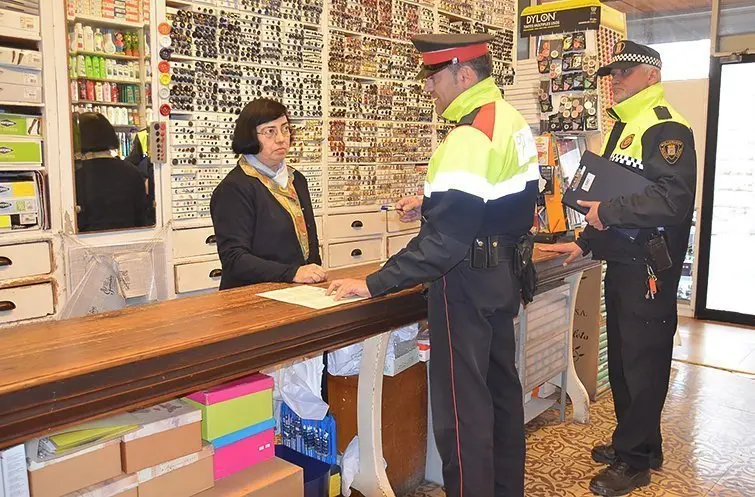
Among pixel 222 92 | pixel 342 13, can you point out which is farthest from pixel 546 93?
pixel 222 92

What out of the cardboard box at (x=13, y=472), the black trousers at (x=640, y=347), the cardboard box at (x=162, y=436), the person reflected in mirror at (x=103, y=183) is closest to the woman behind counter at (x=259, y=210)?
the cardboard box at (x=162, y=436)

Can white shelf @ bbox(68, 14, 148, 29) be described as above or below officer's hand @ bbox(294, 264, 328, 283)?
above

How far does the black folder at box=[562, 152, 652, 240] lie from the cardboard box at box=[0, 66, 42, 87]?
246 cm

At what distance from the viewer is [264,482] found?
80.1 inches

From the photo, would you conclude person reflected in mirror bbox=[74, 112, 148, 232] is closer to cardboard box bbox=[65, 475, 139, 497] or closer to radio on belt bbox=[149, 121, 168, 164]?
radio on belt bbox=[149, 121, 168, 164]

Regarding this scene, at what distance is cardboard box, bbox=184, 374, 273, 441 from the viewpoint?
1.96m

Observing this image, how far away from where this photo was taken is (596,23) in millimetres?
3816

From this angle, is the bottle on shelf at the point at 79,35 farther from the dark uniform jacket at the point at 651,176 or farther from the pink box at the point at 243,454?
the dark uniform jacket at the point at 651,176

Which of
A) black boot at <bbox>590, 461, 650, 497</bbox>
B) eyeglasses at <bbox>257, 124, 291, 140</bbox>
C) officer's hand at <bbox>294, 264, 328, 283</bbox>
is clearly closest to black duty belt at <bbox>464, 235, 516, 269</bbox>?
A: officer's hand at <bbox>294, 264, 328, 283</bbox>

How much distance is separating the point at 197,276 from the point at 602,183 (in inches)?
86.9

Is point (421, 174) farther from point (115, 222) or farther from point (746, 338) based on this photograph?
point (746, 338)

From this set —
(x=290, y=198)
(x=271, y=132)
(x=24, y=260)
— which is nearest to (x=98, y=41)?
(x=24, y=260)

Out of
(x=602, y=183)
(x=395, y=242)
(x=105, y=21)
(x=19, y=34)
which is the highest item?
(x=105, y=21)

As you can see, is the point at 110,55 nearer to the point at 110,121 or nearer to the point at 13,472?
the point at 110,121
